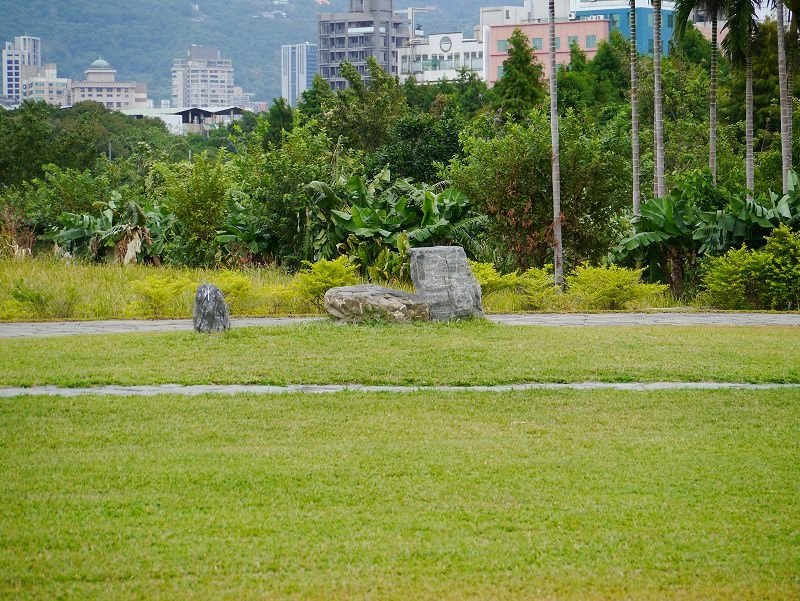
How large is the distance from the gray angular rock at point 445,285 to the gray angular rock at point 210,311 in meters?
2.79

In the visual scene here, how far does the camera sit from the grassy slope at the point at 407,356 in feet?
43.0

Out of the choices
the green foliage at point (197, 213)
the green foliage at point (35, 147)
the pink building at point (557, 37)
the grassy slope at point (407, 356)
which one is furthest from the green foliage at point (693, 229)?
the pink building at point (557, 37)

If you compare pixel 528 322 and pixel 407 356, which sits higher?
pixel 528 322

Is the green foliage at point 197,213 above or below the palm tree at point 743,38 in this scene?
below

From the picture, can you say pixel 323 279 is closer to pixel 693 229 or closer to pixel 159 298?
pixel 159 298

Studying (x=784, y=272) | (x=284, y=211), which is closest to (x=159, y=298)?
(x=284, y=211)

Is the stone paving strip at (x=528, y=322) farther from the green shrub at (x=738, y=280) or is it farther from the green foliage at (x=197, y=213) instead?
the green foliage at (x=197, y=213)

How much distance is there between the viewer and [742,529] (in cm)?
742

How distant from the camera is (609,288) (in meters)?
21.0

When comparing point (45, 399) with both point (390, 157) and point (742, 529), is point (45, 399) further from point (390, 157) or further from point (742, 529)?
point (390, 157)

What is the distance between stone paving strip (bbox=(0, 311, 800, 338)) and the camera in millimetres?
17828

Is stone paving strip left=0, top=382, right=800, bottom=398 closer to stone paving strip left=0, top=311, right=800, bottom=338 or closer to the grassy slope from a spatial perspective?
the grassy slope

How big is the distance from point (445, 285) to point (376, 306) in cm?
99

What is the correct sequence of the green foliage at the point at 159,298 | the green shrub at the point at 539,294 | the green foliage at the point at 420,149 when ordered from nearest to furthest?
the green foliage at the point at 159,298, the green shrub at the point at 539,294, the green foliage at the point at 420,149
